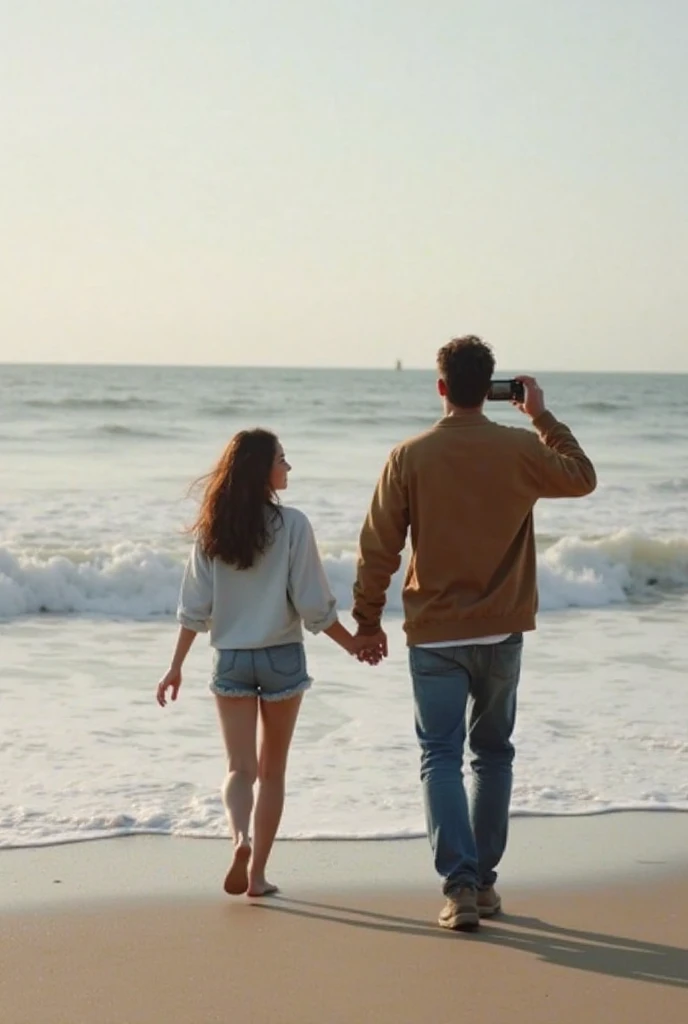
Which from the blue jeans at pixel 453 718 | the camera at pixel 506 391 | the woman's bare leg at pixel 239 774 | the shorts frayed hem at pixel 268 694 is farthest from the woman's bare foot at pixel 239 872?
the camera at pixel 506 391

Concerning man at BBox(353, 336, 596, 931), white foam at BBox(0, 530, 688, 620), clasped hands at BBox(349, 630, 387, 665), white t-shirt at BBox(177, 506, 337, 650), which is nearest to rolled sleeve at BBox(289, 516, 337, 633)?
white t-shirt at BBox(177, 506, 337, 650)

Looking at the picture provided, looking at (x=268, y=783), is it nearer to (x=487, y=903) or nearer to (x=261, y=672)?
(x=261, y=672)

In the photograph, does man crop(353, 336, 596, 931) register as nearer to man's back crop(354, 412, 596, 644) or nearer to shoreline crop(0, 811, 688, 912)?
man's back crop(354, 412, 596, 644)

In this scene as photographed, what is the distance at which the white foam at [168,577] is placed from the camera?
12.9 m

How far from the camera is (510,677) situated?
4660mm

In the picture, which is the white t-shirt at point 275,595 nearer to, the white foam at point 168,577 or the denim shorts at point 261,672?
the denim shorts at point 261,672

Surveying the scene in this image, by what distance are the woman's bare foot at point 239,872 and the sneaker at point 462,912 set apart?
661 mm

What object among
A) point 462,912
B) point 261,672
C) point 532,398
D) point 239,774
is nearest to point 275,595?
point 261,672

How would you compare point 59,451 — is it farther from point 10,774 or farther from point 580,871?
point 580,871

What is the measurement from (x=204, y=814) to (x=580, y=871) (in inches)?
60.8

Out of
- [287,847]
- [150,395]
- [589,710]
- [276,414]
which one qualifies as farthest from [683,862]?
[150,395]

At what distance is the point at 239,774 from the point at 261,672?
1.15 ft

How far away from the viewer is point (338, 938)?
452 centimetres

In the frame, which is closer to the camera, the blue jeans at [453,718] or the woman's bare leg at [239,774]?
the blue jeans at [453,718]
